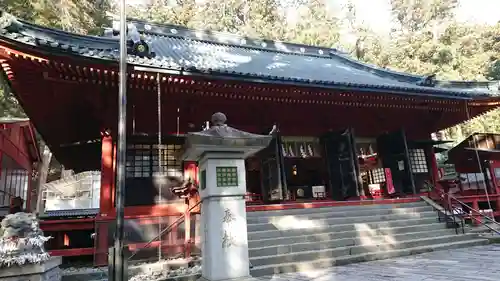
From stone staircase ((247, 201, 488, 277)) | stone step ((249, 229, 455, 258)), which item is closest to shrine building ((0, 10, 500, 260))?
stone staircase ((247, 201, 488, 277))

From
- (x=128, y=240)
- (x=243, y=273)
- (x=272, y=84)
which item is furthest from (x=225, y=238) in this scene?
(x=272, y=84)

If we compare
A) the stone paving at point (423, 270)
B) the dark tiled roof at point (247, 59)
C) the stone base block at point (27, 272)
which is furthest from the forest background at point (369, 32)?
the stone base block at point (27, 272)

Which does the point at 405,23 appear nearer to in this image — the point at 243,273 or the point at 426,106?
the point at 426,106

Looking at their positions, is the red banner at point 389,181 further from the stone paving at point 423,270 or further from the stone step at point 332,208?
the stone paving at point 423,270

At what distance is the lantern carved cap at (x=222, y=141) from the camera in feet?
15.9

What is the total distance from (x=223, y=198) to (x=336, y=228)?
14.1 ft

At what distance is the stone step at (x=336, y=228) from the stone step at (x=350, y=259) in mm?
1038

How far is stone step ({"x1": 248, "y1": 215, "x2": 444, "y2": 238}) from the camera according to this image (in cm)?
752

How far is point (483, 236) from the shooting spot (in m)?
8.49

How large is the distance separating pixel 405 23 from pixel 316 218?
36371mm

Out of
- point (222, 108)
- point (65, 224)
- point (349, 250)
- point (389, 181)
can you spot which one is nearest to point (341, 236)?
point (349, 250)

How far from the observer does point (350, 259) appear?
6.76 meters

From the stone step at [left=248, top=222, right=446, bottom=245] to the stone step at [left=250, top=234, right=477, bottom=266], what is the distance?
0.49 meters

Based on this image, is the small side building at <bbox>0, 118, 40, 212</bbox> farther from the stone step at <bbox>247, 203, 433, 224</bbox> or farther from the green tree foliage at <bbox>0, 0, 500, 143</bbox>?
the green tree foliage at <bbox>0, 0, 500, 143</bbox>
